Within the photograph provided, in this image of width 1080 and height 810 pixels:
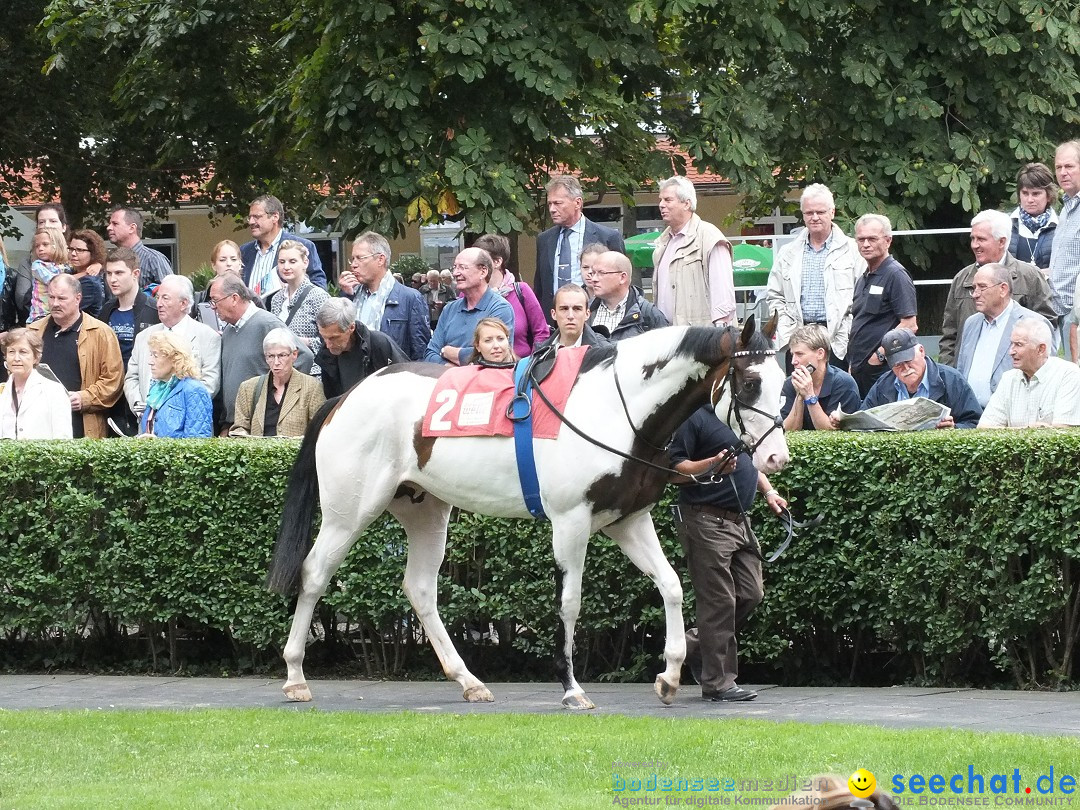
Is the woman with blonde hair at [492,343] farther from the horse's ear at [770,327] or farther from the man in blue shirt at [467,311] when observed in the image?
the horse's ear at [770,327]

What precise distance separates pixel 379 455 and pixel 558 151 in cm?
894

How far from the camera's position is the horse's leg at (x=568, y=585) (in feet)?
27.0

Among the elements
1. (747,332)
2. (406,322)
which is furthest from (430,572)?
(406,322)

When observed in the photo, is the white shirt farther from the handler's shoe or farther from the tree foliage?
the tree foliage

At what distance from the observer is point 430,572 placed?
9.16 m

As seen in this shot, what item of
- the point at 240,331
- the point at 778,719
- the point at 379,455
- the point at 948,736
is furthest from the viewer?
the point at 240,331

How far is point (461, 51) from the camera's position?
1583 cm

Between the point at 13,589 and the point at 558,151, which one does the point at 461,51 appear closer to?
the point at 558,151

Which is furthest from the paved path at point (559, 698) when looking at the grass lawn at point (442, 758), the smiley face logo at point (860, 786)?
the smiley face logo at point (860, 786)

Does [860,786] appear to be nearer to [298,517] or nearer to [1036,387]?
[298,517]

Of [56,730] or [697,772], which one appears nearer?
[697,772]

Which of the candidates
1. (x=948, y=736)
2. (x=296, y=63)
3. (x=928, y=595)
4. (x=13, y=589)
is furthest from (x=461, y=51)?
(x=948, y=736)

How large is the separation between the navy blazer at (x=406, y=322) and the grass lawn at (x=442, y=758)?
14.0 feet

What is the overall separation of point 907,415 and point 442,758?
162 inches
